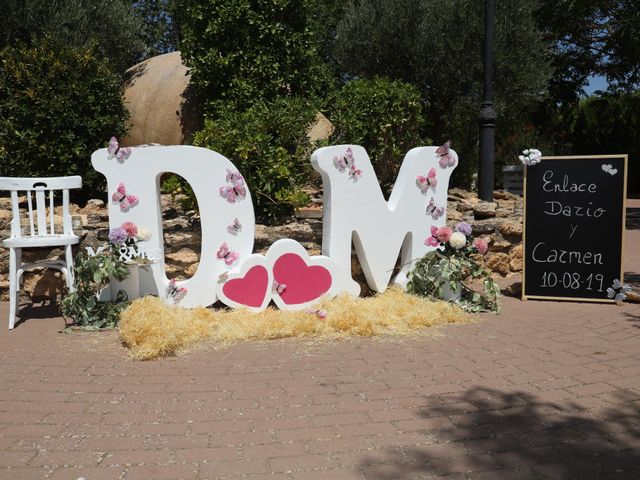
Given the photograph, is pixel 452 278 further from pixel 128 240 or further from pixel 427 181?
pixel 128 240

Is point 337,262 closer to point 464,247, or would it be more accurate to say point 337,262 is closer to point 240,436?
point 464,247

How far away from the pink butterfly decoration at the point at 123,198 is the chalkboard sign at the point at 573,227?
3787 millimetres

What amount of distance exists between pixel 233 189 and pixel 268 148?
922mm

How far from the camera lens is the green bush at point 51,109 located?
6.59m

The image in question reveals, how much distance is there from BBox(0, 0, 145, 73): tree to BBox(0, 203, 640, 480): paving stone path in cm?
542

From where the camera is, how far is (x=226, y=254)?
17.1 ft

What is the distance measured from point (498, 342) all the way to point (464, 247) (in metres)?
1.35

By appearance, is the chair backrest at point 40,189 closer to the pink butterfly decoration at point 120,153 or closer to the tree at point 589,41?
the pink butterfly decoration at point 120,153

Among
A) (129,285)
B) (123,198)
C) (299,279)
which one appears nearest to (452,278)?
(299,279)

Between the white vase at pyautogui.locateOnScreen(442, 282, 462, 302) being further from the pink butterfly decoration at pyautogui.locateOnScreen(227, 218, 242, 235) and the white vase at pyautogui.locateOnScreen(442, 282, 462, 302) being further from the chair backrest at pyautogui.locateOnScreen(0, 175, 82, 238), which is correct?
the chair backrest at pyautogui.locateOnScreen(0, 175, 82, 238)

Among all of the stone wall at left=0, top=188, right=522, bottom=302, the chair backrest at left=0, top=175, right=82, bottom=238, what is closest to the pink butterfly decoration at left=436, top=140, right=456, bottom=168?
the stone wall at left=0, top=188, right=522, bottom=302

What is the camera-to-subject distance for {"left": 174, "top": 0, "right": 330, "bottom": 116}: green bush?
289 inches

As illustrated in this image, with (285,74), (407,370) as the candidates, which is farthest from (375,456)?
(285,74)

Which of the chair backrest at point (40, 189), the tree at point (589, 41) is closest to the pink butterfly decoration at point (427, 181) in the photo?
the chair backrest at point (40, 189)
